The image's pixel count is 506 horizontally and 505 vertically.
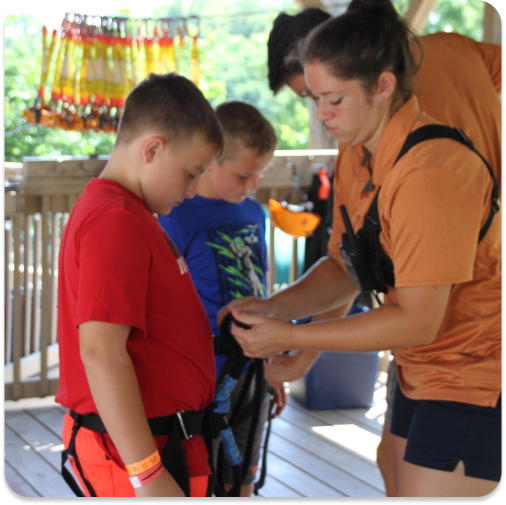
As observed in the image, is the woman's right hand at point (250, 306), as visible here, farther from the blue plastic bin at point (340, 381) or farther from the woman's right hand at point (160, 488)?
the blue plastic bin at point (340, 381)

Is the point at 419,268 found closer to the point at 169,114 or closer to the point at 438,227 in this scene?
the point at 438,227

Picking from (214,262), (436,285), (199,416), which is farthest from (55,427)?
(436,285)

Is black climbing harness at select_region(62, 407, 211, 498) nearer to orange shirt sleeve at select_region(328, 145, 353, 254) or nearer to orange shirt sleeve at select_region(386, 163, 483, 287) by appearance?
orange shirt sleeve at select_region(386, 163, 483, 287)

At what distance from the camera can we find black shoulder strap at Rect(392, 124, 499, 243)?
4.42ft

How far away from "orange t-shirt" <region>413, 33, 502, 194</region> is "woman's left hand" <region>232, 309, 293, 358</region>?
2.19 feet

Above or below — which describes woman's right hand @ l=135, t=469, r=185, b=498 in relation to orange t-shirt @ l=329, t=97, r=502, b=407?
below

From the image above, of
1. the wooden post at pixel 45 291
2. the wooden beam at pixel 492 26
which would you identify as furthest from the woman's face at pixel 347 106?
the wooden post at pixel 45 291

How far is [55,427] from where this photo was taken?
3.18 m

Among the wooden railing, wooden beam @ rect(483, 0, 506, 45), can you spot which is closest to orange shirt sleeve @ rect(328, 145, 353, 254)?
the wooden railing

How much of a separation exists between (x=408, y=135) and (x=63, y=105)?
3569 mm

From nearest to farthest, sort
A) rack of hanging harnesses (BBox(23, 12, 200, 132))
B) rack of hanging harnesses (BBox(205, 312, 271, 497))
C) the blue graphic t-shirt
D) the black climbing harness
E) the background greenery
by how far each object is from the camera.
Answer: the black climbing harness < rack of hanging harnesses (BBox(205, 312, 271, 497)) < the blue graphic t-shirt < rack of hanging harnesses (BBox(23, 12, 200, 132)) < the background greenery

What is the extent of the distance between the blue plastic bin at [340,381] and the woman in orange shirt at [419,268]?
1.82 metres

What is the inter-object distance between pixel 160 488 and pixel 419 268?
0.71m
